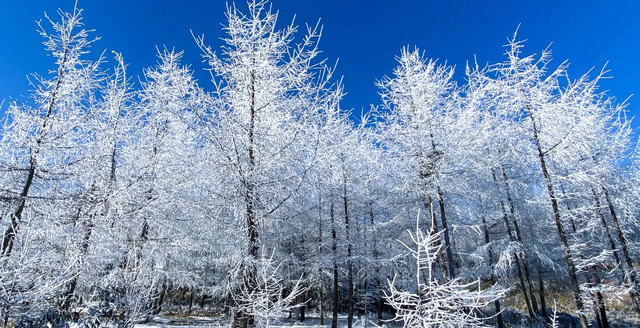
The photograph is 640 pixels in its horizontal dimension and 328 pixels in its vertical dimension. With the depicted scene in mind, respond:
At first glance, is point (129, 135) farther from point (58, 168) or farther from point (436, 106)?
point (436, 106)

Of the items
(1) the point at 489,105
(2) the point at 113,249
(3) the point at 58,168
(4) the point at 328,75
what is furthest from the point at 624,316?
(3) the point at 58,168

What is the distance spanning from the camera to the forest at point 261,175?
5.43 metres

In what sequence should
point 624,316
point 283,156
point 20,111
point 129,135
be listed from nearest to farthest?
point 283,156 < point 20,111 < point 129,135 < point 624,316

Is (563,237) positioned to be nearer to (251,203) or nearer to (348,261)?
(348,261)

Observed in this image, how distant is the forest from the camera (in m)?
5.43

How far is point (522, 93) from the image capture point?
357 inches

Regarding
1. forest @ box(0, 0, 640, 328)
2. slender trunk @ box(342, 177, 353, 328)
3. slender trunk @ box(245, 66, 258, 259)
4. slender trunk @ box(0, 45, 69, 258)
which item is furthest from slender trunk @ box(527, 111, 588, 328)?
slender trunk @ box(0, 45, 69, 258)

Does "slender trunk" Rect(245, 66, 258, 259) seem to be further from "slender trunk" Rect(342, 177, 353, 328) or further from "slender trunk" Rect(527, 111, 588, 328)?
"slender trunk" Rect(527, 111, 588, 328)

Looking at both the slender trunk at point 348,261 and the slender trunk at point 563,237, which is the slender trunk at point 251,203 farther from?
the slender trunk at point 563,237

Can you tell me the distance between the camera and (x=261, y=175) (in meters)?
5.64

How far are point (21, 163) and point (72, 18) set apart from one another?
3.64 meters

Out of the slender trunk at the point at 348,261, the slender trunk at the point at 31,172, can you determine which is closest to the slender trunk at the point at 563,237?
the slender trunk at the point at 348,261

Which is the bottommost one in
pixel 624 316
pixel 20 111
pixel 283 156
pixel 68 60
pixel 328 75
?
pixel 624 316

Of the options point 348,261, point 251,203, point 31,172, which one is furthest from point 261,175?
point 348,261
